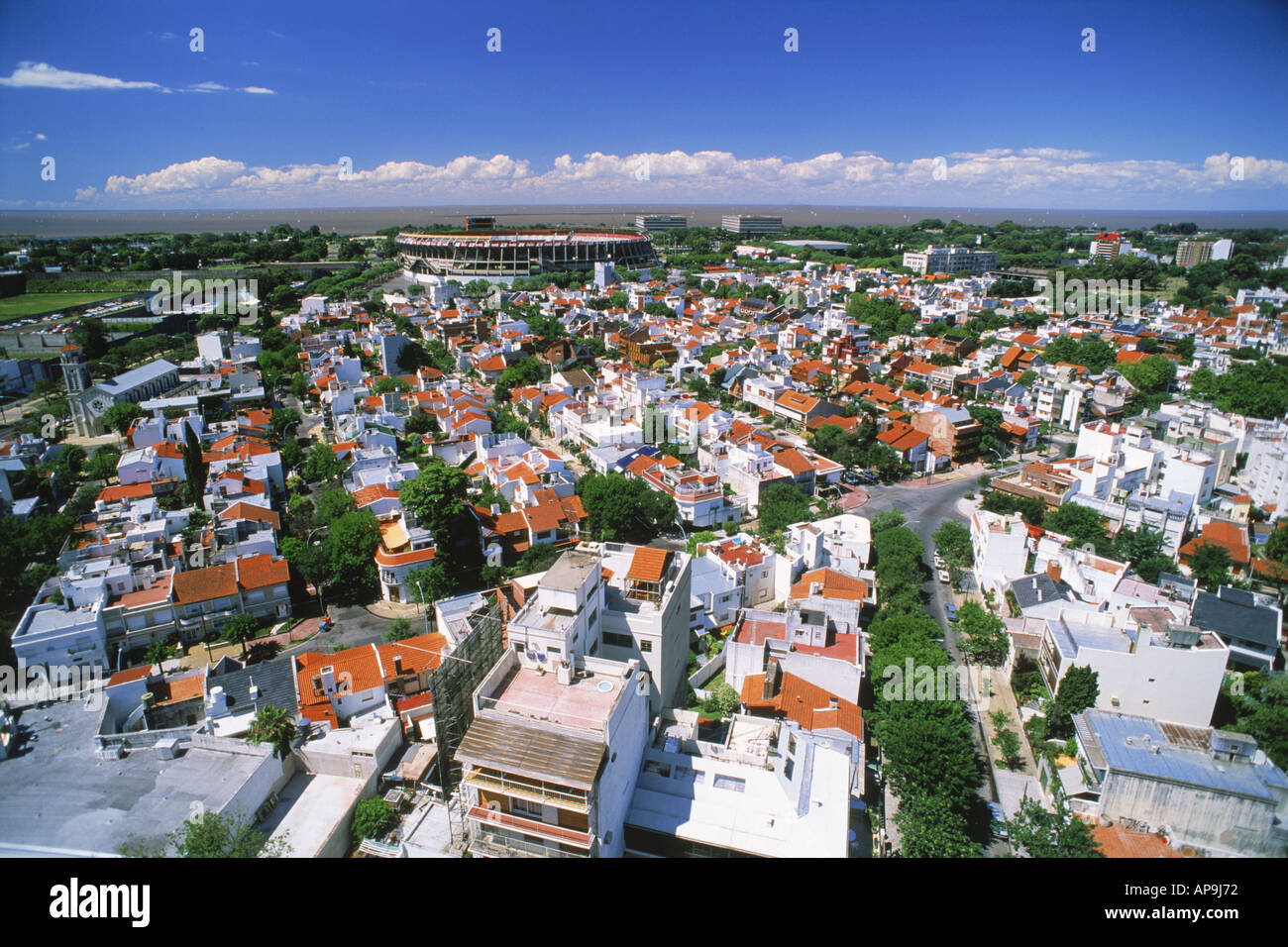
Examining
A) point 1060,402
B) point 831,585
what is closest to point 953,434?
point 1060,402

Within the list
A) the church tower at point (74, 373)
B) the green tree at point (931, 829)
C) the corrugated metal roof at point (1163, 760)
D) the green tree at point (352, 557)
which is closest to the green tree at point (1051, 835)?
the green tree at point (931, 829)

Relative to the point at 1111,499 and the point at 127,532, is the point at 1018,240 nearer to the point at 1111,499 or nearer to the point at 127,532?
the point at 1111,499

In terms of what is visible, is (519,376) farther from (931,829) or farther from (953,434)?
(931,829)

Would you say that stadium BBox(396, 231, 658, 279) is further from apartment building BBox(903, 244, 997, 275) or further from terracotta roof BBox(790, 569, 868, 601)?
terracotta roof BBox(790, 569, 868, 601)

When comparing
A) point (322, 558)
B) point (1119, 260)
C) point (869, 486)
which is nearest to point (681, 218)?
point (1119, 260)

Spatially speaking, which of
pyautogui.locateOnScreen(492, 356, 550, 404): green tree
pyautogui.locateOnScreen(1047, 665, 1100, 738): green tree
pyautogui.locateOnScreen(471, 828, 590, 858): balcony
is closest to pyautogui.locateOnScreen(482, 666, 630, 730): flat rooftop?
pyautogui.locateOnScreen(471, 828, 590, 858): balcony

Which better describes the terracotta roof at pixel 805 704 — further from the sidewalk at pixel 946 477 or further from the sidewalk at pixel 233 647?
the sidewalk at pixel 946 477
